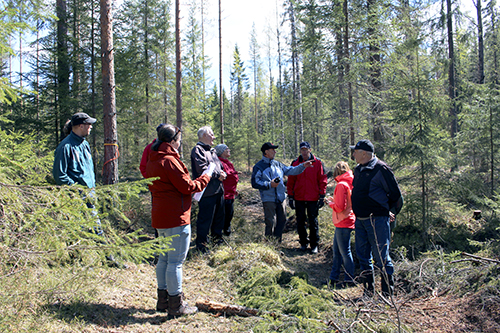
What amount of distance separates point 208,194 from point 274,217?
1.74m

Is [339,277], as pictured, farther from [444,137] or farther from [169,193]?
[444,137]

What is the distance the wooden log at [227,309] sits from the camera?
3.89 metres

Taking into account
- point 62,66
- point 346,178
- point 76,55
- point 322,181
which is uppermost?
point 76,55

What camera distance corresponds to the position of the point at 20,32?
9.21ft

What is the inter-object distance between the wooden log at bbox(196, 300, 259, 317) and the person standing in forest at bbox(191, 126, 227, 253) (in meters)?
2.05

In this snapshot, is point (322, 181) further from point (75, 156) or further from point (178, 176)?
point (75, 156)

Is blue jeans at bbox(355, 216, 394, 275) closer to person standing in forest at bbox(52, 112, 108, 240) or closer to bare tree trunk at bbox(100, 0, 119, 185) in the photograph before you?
person standing in forest at bbox(52, 112, 108, 240)

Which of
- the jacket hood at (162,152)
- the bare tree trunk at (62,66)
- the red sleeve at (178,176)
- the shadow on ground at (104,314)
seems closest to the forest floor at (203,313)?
the shadow on ground at (104,314)

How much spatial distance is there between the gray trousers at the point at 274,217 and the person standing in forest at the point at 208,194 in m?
1.03

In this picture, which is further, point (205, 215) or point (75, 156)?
point (205, 215)

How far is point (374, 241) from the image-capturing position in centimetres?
443

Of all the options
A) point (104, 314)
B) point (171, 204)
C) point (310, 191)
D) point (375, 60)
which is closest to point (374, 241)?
point (310, 191)

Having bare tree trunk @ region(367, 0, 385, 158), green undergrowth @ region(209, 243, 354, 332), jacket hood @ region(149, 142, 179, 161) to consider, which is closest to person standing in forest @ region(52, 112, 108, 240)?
jacket hood @ region(149, 142, 179, 161)

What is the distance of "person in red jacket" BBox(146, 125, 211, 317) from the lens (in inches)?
143
